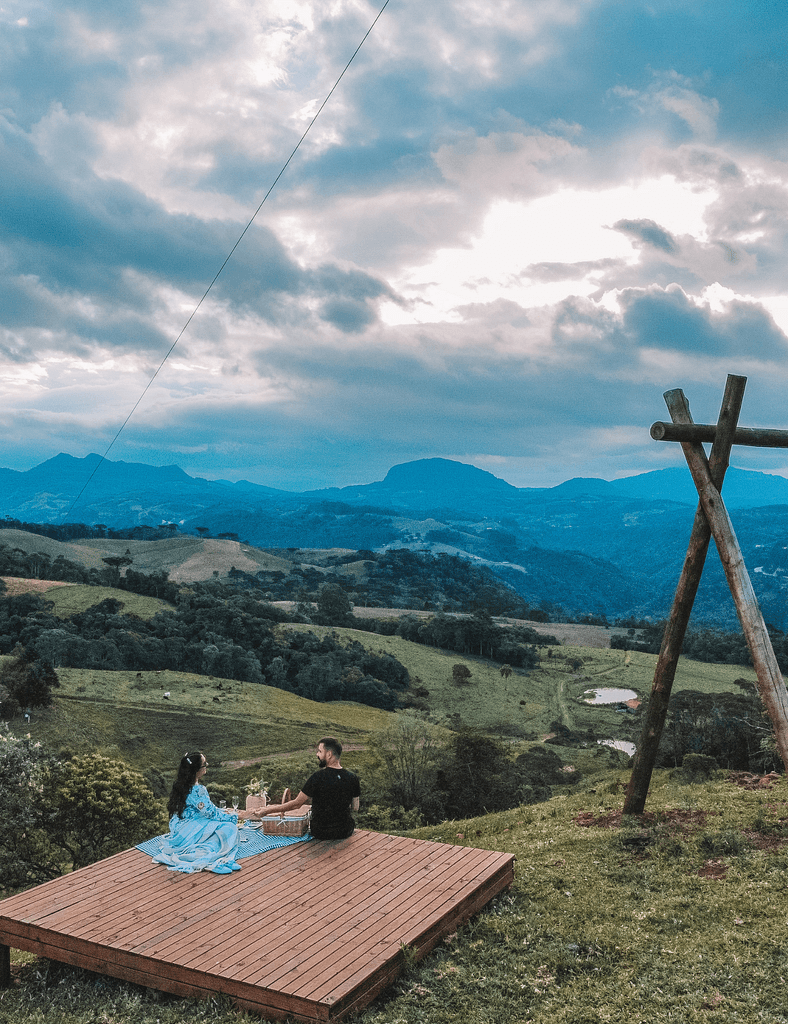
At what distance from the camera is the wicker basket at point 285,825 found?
10.1 meters

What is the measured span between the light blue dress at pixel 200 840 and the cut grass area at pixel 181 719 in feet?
145

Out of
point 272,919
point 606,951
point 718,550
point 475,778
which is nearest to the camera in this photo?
point 606,951

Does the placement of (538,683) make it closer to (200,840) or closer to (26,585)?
(26,585)

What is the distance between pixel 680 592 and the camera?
1040 cm

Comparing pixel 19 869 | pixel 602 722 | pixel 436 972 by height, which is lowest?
pixel 602 722

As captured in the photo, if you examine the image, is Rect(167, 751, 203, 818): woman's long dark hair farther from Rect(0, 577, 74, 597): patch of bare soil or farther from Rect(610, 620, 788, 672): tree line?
Rect(0, 577, 74, 597): patch of bare soil

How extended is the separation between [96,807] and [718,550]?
19.5 meters

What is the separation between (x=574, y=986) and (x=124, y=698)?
7534cm

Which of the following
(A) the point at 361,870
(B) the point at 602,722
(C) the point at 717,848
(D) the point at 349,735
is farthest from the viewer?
(B) the point at 602,722

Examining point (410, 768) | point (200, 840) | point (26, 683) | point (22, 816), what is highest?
point (200, 840)

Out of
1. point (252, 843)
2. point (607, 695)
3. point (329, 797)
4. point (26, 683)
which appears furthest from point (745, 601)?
point (607, 695)

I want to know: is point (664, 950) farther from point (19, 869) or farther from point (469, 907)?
point (19, 869)

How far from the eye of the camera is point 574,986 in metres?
6.86

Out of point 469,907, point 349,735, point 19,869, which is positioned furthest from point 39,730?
point 469,907
